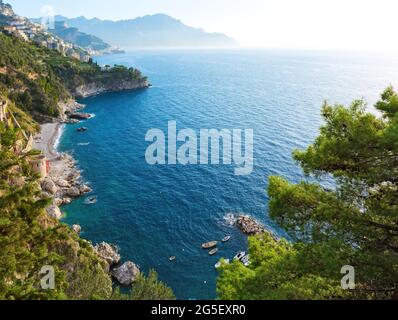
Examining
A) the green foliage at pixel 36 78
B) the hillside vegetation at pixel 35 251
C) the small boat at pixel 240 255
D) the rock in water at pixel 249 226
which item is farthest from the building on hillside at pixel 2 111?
the small boat at pixel 240 255

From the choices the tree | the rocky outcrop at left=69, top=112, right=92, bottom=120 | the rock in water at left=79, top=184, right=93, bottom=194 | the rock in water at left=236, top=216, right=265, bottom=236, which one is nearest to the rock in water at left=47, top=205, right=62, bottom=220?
the rock in water at left=79, top=184, right=93, bottom=194

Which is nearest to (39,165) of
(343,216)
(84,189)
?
(84,189)

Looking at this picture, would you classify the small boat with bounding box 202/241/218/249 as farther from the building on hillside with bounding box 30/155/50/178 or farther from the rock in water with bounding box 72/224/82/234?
the building on hillside with bounding box 30/155/50/178

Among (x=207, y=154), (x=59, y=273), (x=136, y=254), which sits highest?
(x=59, y=273)

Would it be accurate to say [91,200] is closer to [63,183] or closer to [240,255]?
[63,183]
